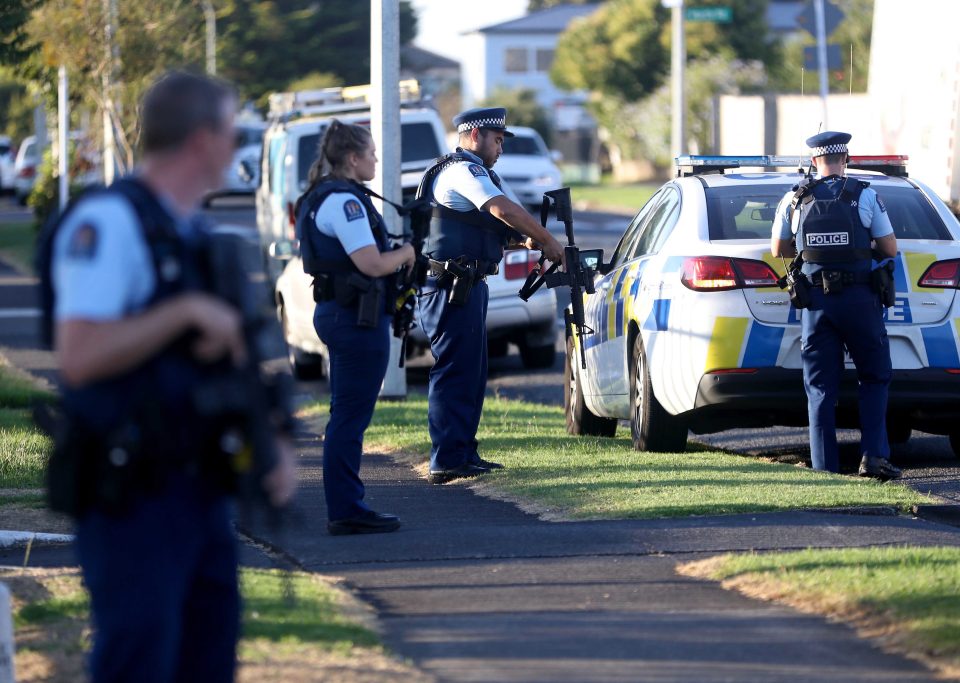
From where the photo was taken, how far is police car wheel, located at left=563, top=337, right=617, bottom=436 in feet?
34.9

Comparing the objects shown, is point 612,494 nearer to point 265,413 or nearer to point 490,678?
point 490,678

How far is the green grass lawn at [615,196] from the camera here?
43.8 metres

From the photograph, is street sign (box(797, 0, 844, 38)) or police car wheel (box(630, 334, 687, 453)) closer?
police car wheel (box(630, 334, 687, 453))

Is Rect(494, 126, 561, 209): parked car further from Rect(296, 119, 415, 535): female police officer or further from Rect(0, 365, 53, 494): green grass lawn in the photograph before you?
Rect(296, 119, 415, 535): female police officer

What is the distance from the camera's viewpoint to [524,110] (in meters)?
71.2

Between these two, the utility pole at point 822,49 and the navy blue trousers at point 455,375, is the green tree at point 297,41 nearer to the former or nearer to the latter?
the utility pole at point 822,49

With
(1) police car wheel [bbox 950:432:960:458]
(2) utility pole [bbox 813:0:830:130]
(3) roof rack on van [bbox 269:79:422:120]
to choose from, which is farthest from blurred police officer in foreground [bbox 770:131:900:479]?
(3) roof rack on van [bbox 269:79:422:120]

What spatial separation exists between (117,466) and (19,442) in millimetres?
7026

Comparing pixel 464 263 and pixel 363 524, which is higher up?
pixel 464 263

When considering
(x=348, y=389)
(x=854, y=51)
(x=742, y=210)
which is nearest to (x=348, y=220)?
(x=348, y=389)

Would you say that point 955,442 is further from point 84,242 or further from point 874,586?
point 84,242

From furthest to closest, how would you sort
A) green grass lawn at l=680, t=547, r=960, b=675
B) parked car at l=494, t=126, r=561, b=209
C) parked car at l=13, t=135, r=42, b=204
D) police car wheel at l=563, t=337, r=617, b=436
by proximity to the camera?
1. parked car at l=13, t=135, r=42, b=204
2. parked car at l=494, t=126, r=561, b=209
3. police car wheel at l=563, t=337, r=617, b=436
4. green grass lawn at l=680, t=547, r=960, b=675

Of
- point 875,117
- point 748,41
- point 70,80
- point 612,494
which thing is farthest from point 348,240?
point 748,41

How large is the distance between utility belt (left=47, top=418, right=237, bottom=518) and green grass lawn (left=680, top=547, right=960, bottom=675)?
2.58 meters
